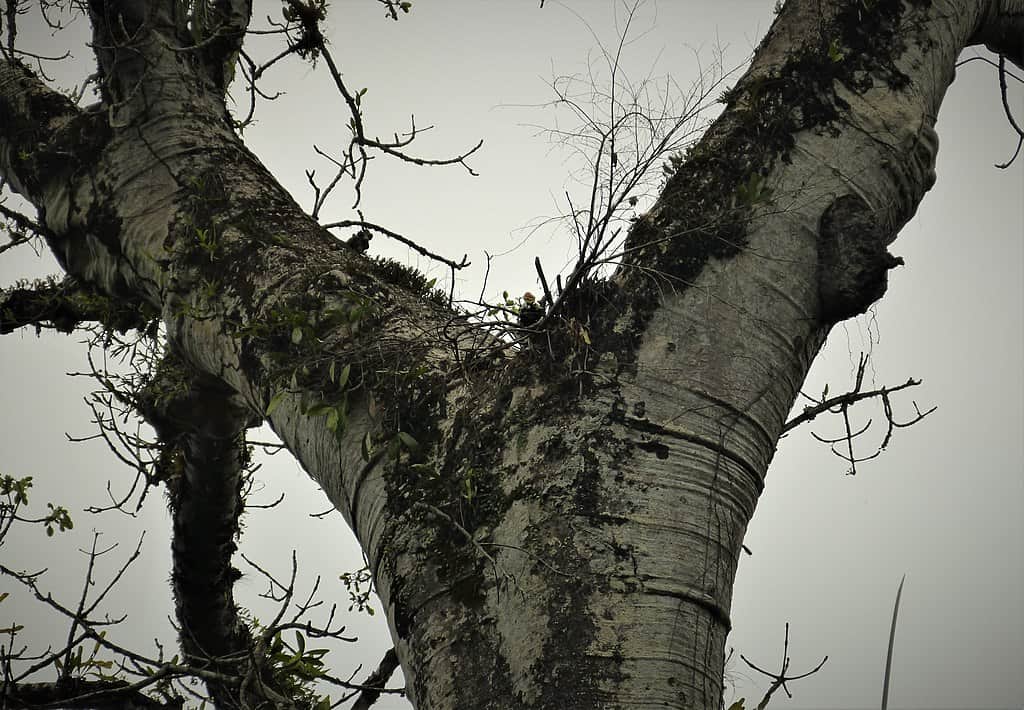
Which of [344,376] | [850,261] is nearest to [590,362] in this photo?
[344,376]

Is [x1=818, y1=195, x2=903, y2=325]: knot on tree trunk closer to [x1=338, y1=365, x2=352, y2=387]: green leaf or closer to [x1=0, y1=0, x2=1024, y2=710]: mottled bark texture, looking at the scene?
[x1=0, y1=0, x2=1024, y2=710]: mottled bark texture

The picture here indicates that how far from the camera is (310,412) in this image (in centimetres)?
196

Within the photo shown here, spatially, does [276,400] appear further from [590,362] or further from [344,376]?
[590,362]

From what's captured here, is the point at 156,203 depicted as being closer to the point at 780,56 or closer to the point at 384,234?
the point at 384,234

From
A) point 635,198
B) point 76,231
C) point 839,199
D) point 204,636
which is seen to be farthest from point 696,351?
point 204,636

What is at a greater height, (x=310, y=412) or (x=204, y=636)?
(x=204, y=636)

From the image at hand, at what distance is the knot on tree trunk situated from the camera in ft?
6.44

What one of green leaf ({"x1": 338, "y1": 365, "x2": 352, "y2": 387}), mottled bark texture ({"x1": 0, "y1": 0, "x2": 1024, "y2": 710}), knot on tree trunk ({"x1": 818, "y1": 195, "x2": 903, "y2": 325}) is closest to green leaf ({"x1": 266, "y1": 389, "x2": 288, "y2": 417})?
mottled bark texture ({"x1": 0, "y1": 0, "x2": 1024, "y2": 710})

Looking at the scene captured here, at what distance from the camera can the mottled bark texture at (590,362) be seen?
161 centimetres

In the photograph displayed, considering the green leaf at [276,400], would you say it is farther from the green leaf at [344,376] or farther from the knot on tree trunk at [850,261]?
the knot on tree trunk at [850,261]

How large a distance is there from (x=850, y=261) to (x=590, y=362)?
25.5 inches

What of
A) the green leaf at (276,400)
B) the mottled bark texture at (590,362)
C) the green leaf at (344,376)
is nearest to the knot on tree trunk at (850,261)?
the mottled bark texture at (590,362)

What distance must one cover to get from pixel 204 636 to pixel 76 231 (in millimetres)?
2085

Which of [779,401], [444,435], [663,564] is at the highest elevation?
[779,401]
